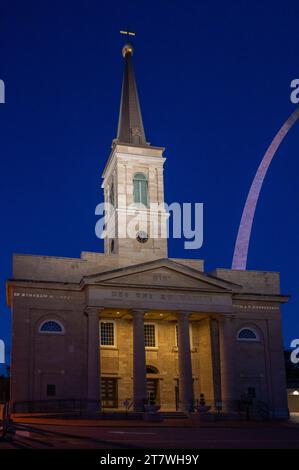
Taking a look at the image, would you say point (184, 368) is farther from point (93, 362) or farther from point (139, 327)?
point (93, 362)

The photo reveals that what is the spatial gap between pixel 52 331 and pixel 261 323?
1698 centimetres

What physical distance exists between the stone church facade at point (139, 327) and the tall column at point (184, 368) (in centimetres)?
7

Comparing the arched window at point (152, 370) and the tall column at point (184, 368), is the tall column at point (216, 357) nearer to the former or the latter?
the tall column at point (184, 368)

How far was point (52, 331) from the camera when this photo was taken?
41.3 meters

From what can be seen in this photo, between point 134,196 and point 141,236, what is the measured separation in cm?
383

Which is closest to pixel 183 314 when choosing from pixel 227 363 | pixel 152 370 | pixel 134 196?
pixel 227 363

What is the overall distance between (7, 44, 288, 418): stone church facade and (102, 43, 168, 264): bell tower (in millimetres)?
120

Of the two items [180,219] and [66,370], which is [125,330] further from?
[180,219]

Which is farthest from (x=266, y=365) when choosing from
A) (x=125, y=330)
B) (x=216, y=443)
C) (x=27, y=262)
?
(x=216, y=443)

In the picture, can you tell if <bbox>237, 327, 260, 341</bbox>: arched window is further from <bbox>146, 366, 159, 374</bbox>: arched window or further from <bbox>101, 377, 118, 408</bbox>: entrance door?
<bbox>101, 377, 118, 408</bbox>: entrance door

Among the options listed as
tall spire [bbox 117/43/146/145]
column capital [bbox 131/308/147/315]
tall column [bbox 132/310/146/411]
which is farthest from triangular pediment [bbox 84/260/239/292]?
tall spire [bbox 117/43/146/145]

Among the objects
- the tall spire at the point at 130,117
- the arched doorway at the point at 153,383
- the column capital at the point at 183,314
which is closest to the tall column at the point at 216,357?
the column capital at the point at 183,314

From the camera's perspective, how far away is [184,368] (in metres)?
40.7

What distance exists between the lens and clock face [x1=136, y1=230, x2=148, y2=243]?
4944 cm
